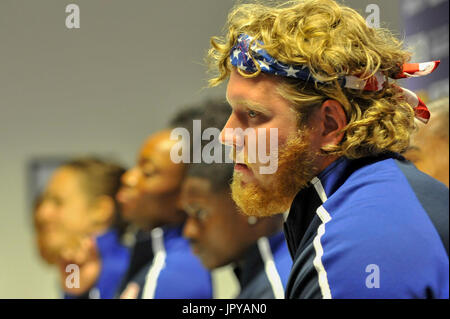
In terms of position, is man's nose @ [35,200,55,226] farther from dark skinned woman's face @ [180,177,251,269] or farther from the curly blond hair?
the curly blond hair

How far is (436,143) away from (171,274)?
0.76 metres

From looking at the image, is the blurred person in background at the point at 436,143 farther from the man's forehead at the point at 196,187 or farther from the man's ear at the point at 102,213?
the man's ear at the point at 102,213

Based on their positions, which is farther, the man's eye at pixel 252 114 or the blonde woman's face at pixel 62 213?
the blonde woman's face at pixel 62 213

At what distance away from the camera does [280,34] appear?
3.26 ft

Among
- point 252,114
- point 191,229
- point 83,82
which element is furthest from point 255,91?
point 83,82

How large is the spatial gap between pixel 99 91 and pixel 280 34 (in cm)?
98

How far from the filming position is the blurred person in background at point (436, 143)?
1590 mm

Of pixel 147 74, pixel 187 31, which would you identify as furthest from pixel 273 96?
pixel 147 74

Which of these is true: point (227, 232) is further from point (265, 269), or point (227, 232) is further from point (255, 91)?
point (255, 91)

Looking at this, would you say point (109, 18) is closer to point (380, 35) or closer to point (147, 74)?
point (147, 74)

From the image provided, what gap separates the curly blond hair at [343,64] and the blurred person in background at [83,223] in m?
1.14

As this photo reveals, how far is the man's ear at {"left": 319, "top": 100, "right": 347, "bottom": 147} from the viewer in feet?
3.24

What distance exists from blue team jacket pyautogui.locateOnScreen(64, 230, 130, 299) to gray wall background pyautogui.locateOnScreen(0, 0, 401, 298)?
0.14 meters

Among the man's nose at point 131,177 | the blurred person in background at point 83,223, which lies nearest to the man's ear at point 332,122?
the man's nose at point 131,177
